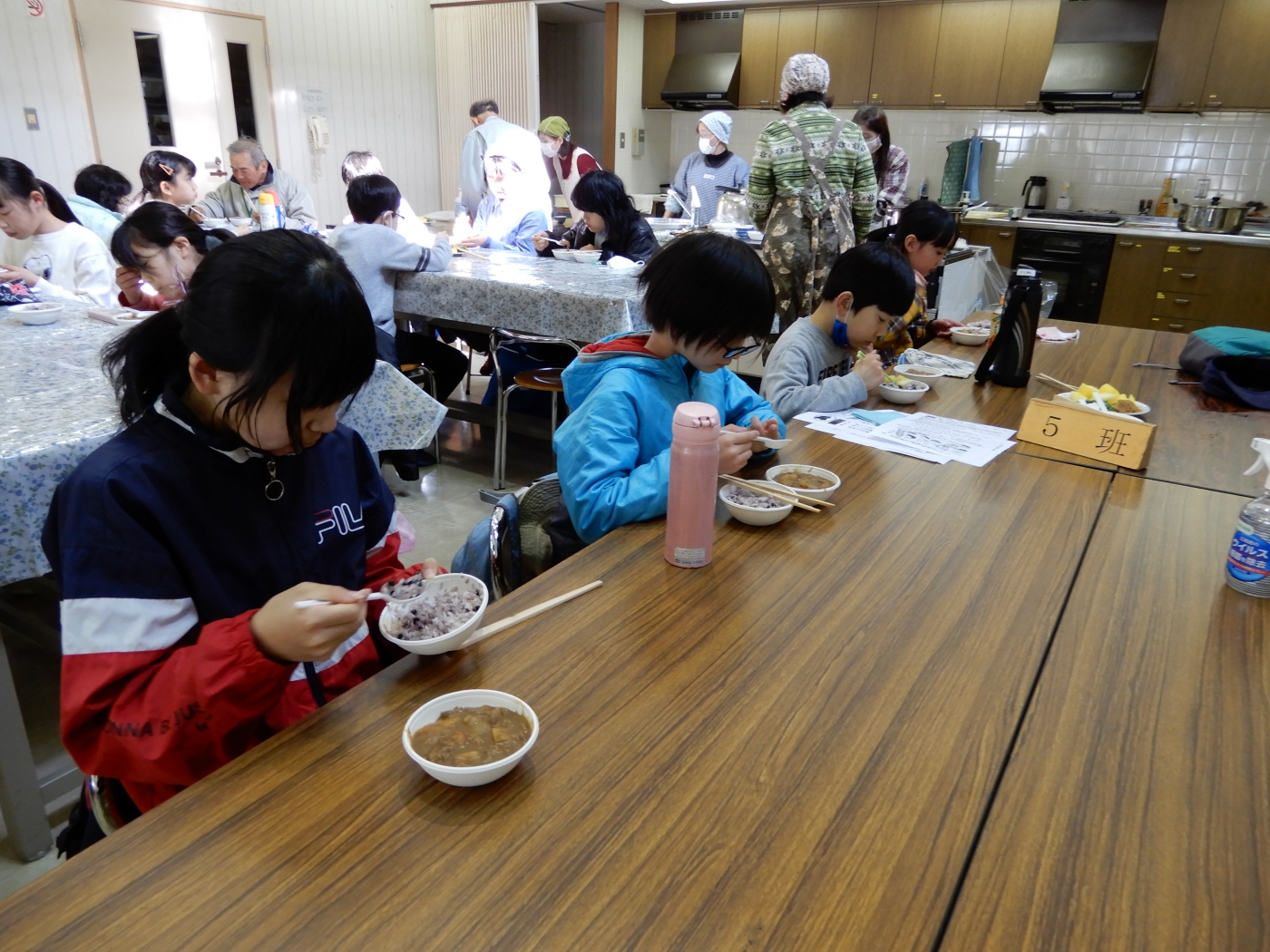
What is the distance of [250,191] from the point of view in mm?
4684

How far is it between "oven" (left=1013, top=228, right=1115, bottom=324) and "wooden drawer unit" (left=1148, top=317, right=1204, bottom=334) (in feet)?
1.09

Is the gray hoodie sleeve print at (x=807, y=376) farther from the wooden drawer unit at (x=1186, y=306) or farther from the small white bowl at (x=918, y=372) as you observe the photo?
the wooden drawer unit at (x=1186, y=306)

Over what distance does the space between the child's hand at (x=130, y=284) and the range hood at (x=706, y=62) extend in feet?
16.2

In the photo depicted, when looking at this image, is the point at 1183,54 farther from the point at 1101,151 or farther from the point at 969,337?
the point at 969,337

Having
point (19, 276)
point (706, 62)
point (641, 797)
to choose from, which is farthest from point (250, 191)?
point (641, 797)

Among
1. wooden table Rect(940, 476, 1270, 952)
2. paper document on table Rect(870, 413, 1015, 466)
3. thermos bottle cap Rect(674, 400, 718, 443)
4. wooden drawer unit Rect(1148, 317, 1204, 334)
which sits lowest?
wooden drawer unit Rect(1148, 317, 1204, 334)

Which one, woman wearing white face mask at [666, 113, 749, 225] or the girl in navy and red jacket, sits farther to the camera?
woman wearing white face mask at [666, 113, 749, 225]

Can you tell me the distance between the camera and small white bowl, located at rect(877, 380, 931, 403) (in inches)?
75.4

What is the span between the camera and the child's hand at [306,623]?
2.48 feet

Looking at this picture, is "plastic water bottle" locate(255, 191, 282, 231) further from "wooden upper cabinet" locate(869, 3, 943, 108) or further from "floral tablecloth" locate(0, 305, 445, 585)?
"wooden upper cabinet" locate(869, 3, 943, 108)

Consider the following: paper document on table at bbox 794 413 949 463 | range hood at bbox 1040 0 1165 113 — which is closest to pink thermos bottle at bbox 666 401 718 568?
paper document on table at bbox 794 413 949 463

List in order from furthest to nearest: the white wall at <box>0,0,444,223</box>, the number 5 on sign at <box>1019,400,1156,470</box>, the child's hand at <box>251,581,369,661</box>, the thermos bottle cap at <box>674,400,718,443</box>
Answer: the white wall at <box>0,0,444,223</box>, the number 5 on sign at <box>1019,400,1156,470</box>, the thermos bottle cap at <box>674,400,718,443</box>, the child's hand at <box>251,581,369,661</box>

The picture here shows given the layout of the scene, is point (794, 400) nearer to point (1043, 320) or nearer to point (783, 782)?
point (783, 782)

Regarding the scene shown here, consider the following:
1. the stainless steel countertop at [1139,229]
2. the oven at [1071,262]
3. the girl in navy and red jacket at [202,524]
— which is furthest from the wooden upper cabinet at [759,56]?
the girl in navy and red jacket at [202,524]
